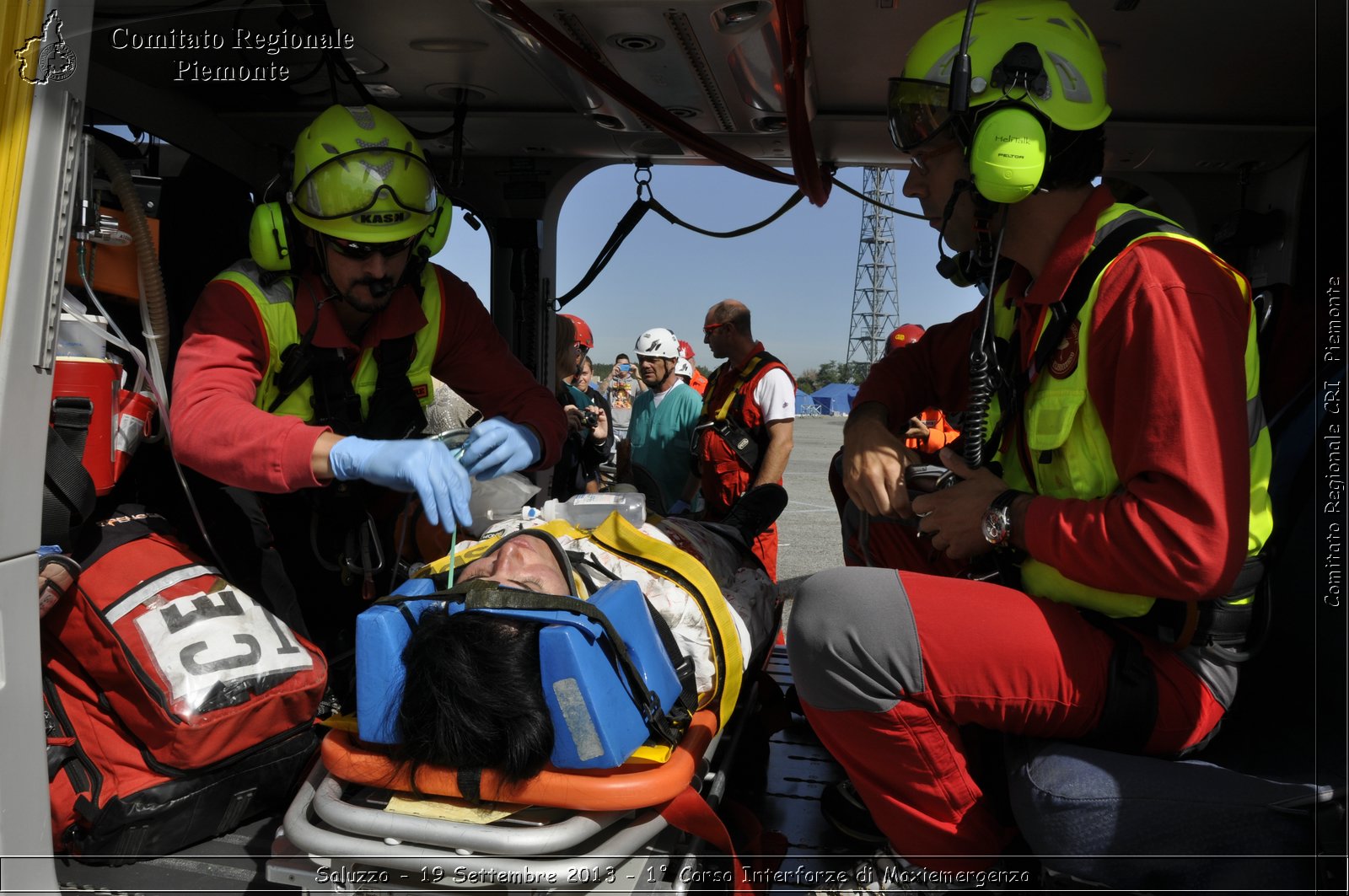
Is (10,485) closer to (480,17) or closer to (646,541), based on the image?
(646,541)

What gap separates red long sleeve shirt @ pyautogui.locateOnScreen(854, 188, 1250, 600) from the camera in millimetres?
1575

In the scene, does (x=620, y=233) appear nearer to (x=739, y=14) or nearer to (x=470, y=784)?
(x=739, y=14)

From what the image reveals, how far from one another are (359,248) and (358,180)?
198mm

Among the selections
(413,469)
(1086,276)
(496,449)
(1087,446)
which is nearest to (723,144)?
(496,449)

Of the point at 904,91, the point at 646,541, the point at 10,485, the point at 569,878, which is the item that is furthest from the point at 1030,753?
the point at 10,485

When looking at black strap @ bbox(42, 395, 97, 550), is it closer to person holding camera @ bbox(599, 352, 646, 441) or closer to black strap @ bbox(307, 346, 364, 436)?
black strap @ bbox(307, 346, 364, 436)

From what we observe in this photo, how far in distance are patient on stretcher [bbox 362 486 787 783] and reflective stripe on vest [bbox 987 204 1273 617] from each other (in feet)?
2.69

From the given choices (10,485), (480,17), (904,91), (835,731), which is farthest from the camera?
(480,17)

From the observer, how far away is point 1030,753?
1760 mm

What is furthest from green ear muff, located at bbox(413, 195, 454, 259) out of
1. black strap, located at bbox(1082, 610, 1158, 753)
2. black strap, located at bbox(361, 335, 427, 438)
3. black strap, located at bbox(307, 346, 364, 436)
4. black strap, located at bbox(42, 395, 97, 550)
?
black strap, located at bbox(1082, 610, 1158, 753)

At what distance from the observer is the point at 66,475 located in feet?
6.82

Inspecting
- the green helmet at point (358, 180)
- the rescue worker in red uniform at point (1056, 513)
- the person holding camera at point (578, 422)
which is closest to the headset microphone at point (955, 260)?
the rescue worker in red uniform at point (1056, 513)

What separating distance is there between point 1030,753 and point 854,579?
0.47m

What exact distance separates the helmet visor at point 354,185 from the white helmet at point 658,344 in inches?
168
